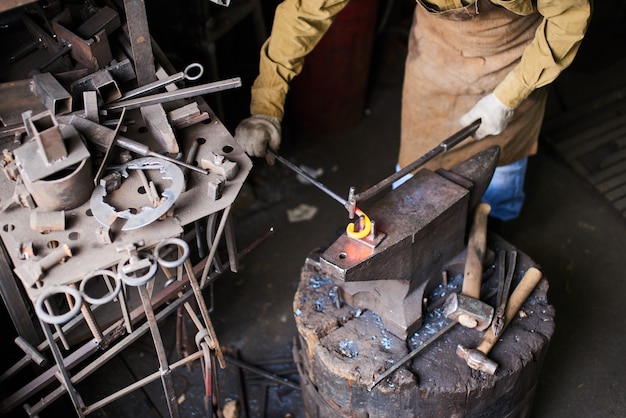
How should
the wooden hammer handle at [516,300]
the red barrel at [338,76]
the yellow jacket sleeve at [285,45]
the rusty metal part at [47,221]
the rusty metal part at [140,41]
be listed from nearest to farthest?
1. the rusty metal part at [47,221]
2. the rusty metal part at [140,41]
3. the wooden hammer handle at [516,300]
4. the yellow jacket sleeve at [285,45]
5. the red barrel at [338,76]

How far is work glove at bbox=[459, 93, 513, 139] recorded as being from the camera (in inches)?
116

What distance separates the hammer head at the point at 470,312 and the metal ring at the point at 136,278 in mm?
1163

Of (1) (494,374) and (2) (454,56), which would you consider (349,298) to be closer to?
(1) (494,374)

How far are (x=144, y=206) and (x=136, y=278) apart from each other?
267 mm

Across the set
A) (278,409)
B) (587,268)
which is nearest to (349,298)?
(278,409)

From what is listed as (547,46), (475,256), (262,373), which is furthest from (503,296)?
(262,373)

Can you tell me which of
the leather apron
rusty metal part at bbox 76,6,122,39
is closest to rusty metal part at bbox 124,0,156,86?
rusty metal part at bbox 76,6,122,39

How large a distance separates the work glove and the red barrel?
5.16 ft

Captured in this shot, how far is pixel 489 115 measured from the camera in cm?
297

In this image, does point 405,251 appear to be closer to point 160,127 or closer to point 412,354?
point 412,354

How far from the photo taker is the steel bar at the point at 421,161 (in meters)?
2.46

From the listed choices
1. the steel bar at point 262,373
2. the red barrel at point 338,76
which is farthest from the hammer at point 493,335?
the red barrel at point 338,76

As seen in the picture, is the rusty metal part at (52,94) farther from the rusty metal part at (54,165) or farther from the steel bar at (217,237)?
the steel bar at (217,237)

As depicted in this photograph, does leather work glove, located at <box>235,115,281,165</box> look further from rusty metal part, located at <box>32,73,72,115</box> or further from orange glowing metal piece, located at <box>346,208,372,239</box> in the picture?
rusty metal part, located at <box>32,73,72,115</box>
